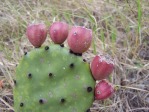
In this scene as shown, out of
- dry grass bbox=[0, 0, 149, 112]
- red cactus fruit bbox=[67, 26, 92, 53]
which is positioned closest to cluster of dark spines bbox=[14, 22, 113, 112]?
red cactus fruit bbox=[67, 26, 92, 53]

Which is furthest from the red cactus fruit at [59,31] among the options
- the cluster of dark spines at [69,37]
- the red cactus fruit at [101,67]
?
the red cactus fruit at [101,67]

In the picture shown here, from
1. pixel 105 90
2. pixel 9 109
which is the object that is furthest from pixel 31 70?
pixel 9 109

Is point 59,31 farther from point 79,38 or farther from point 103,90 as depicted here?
point 103,90

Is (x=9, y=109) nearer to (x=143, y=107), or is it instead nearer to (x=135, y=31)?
(x=143, y=107)

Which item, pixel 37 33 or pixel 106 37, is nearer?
pixel 37 33

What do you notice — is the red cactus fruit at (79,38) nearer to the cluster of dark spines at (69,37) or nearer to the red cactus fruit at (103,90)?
the cluster of dark spines at (69,37)

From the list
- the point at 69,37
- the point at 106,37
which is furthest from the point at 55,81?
the point at 106,37

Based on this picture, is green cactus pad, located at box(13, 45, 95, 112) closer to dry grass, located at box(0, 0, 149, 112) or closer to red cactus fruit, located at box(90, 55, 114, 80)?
red cactus fruit, located at box(90, 55, 114, 80)
